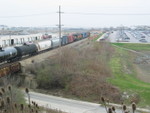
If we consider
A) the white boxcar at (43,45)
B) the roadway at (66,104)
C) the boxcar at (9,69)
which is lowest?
the roadway at (66,104)

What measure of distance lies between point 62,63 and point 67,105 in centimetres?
1356

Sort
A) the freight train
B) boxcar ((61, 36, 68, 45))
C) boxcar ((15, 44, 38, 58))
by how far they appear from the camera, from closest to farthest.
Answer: the freight train
boxcar ((15, 44, 38, 58))
boxcar ((61, 36, 68, 45))

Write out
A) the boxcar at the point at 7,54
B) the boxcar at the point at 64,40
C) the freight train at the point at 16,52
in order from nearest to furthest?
the freight train at the point at 16,52, the boxcar at the point at 7,54, the boxcar at the point at 64,40

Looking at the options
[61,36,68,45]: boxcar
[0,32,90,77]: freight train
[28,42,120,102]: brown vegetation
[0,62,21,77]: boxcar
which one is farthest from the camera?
[61,36,68,45]: boxcar

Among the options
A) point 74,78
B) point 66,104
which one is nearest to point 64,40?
point 74,78

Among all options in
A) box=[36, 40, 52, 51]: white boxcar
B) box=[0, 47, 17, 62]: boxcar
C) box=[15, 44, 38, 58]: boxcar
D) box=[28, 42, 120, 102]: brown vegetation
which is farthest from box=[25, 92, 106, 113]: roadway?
box=[36, 40, 52, 51]: white boxcar

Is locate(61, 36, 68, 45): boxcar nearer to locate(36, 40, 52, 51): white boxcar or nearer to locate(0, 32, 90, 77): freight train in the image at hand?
locate(36, 40, 52, 51): white boxcar

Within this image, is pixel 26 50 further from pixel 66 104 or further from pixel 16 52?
pixel 66 104

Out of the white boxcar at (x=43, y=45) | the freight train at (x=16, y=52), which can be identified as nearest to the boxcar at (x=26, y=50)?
the freight train at (x=16, y=52)

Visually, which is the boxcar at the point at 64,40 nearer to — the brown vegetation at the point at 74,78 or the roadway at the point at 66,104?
the brown vegetation at the point at 74,78

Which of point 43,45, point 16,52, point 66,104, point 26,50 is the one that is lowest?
point 66,104

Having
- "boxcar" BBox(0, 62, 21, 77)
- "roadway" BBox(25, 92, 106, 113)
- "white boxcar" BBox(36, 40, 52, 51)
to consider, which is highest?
"white boxcar" BBox(36, 40, 52, 51)

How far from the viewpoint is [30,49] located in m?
44.7

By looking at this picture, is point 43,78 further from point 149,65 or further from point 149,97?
point 149,65
